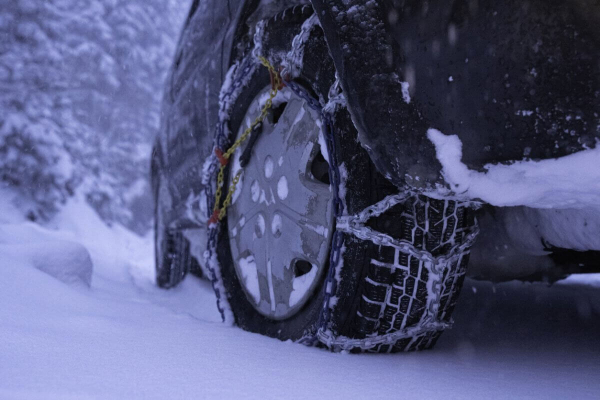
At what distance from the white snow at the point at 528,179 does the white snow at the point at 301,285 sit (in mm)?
522

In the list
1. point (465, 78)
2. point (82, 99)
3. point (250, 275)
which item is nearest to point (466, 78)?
point (465, 78)

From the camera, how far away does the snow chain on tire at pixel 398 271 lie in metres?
1.08

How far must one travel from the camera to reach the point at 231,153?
1.68m

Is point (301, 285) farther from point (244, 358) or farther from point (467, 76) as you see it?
point (467, 76)

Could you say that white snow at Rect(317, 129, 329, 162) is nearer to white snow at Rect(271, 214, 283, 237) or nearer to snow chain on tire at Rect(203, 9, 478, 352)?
snow chain on tire at Rect(203, 9, 478, 352)

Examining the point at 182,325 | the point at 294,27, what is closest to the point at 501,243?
the point at 294,27

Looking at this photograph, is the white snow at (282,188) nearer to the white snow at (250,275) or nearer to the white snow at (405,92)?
the white snow at (250,275)

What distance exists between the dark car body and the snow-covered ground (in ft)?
1.41

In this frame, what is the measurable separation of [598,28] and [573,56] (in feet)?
0.14

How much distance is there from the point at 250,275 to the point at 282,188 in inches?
13.9

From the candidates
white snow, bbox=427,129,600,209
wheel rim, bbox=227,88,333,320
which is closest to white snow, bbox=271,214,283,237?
wheel rim, bbox=227,88,333,320

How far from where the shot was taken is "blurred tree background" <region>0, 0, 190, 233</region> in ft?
30.4

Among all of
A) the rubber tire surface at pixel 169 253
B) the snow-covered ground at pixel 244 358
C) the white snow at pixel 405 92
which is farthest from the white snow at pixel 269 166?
the rubber tire surface at pixel 169 253

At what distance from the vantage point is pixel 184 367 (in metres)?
0.99
